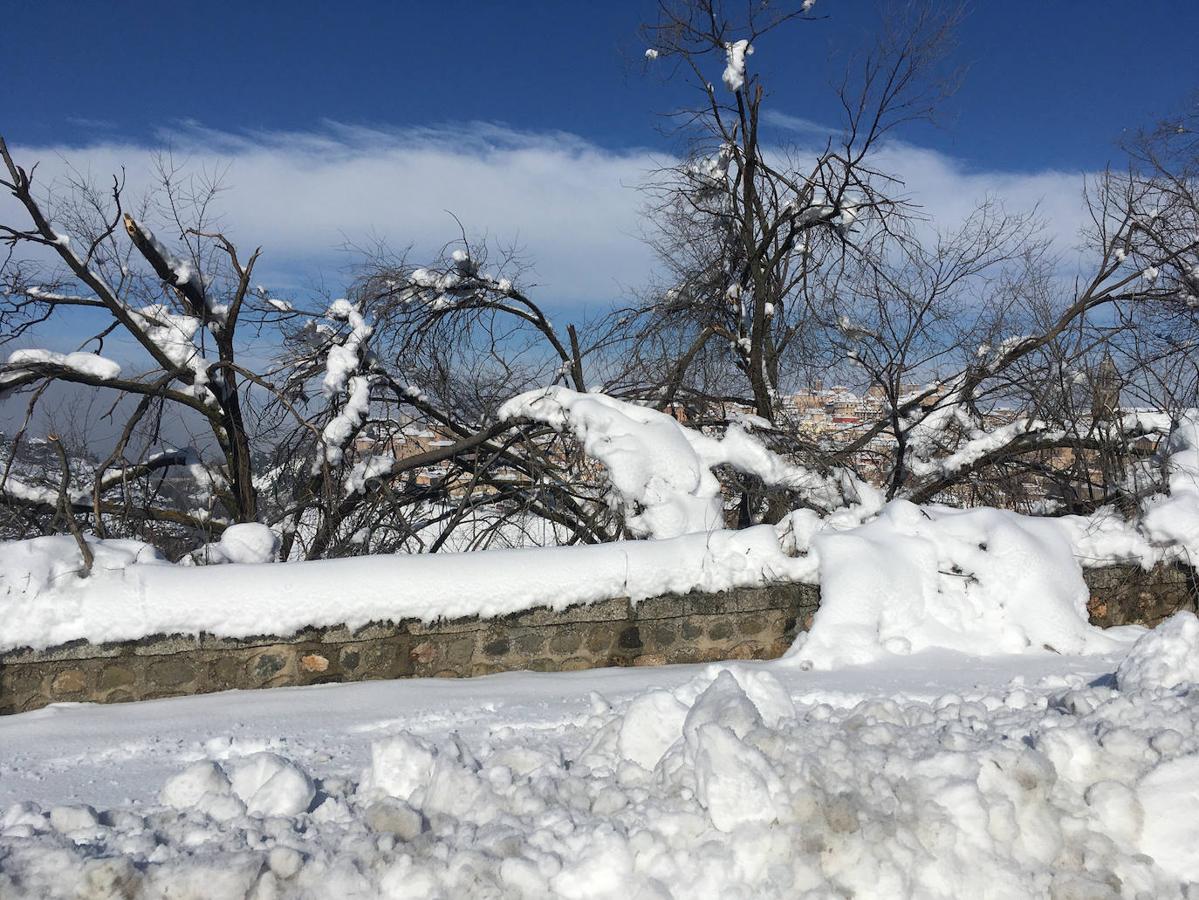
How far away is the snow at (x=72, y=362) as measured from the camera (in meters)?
6.89

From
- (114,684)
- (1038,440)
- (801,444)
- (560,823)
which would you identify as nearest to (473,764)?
(560,823)

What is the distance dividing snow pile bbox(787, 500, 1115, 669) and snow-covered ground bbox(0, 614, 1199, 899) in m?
1.73

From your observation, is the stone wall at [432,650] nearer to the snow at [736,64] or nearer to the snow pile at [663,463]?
the snow pile at [663,463]

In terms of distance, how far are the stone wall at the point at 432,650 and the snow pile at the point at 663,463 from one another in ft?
2.94

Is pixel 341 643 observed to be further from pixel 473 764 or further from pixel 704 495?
pixel 704 495

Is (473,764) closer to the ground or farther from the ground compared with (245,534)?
closer to the ground

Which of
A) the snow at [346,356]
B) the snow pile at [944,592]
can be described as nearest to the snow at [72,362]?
the snow at [346,356]

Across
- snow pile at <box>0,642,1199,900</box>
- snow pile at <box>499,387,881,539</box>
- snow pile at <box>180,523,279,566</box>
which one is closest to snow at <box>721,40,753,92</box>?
snow pile at <box>499,387,881,539</box>

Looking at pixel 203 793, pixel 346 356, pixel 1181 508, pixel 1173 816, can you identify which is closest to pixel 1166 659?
pixel 1173 816

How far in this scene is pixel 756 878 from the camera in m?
2.34

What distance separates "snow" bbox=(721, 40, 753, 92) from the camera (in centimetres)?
881

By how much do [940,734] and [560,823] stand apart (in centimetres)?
132

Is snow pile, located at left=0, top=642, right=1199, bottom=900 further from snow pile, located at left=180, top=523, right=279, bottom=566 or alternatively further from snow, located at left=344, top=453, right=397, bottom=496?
snow, located at left=344, top=453, right=397, bottom=496

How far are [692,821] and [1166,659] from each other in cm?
245
